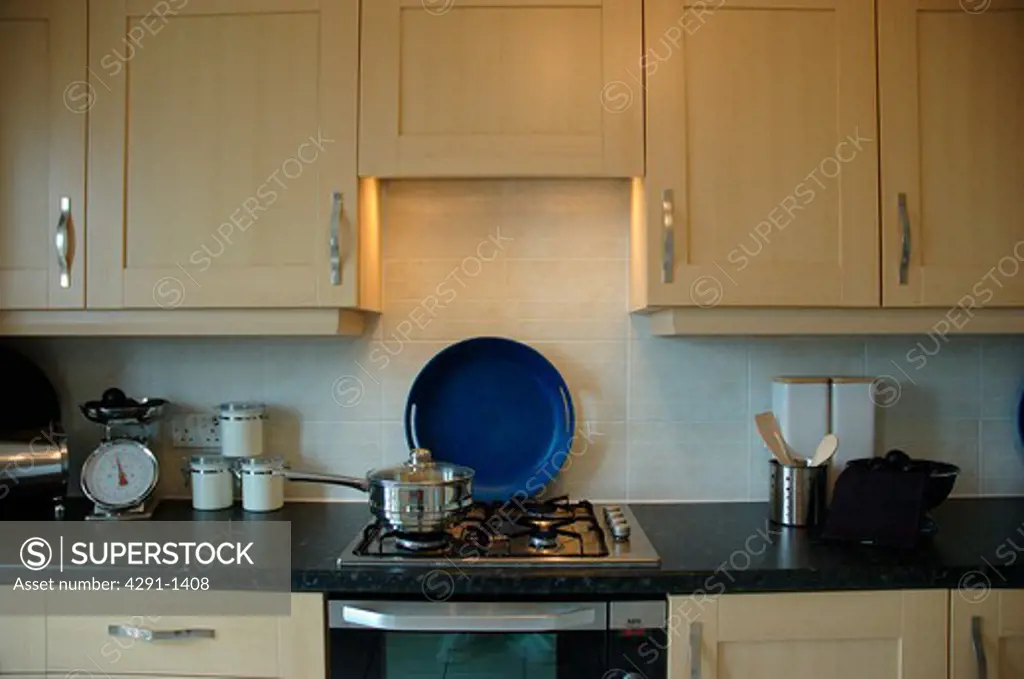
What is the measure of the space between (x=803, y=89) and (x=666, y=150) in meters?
0.34

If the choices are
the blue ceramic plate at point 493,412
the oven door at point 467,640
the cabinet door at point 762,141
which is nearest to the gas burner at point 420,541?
the oven door at point 467,640

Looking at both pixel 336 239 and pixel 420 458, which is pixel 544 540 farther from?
pixel 336 239

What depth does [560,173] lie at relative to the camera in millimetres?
1732

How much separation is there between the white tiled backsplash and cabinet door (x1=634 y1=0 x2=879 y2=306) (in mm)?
350

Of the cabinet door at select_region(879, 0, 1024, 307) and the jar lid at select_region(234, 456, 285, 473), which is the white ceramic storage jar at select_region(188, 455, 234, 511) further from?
the cabinet door at select_region(879, 0, 1024, 307)

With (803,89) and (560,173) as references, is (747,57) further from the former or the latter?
(560,173)

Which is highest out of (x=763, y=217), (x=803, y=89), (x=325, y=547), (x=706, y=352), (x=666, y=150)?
(x=803, y=89)

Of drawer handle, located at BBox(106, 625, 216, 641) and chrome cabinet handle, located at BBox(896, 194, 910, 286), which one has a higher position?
chrome cabinet handle, located at BBox(896, 194, 910, 286)

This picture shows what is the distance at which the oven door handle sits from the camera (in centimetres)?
145

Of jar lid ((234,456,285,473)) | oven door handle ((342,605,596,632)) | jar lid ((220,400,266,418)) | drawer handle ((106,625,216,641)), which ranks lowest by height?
drawer handle ((106,625,216,641))

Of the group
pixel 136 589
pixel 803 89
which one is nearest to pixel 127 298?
pixel 136 589

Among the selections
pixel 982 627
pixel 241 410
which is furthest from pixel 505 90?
pixel 982 627

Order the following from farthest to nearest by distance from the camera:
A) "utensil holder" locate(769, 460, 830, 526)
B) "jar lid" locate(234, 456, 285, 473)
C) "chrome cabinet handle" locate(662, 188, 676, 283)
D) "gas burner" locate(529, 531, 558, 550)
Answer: "jar lid" locate(234, 456, 285, 473) < "utensil holder" locate(769, 460, 830, 526) < "chrome cabinet handle" locate(662, 188, 676, 283) < "gas burner" locate(529, 531, 558, 550)

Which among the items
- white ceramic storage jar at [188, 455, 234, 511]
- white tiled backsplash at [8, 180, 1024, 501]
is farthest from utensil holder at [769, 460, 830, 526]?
white ceramic storage jar at [188, 455, 234, 511]
